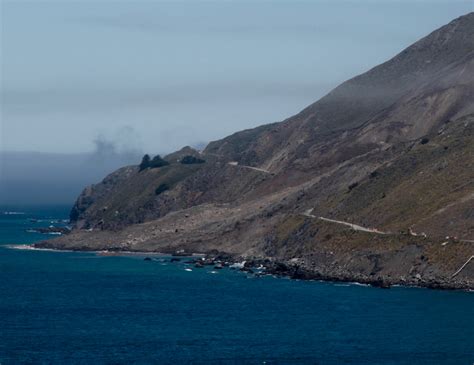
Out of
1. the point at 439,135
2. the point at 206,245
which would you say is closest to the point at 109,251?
the point at 206,245

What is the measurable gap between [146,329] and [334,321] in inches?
662

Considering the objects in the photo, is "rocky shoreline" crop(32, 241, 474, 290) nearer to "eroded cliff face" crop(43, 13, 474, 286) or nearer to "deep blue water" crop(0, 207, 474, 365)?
"eroded cliff face" crop(43, 13, 474, 286)

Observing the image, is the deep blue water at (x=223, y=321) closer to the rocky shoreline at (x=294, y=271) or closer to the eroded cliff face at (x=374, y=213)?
the rocky shoreline at (x=294, y=271)

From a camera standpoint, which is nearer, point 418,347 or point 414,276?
point 418,347

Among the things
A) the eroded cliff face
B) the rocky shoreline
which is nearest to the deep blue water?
the rocky shoreline

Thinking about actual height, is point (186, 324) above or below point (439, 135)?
below

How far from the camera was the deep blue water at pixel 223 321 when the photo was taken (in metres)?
92.1

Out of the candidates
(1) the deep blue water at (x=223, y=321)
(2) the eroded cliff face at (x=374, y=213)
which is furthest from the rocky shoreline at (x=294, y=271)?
(1) the deep blue water at (x=223, y=321)

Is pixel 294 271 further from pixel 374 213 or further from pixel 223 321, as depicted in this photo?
pixel 223 321

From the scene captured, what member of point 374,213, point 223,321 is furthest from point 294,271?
point 223,321

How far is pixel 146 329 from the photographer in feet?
345

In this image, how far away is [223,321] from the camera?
361 feet

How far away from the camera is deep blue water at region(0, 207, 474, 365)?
9212 centimetres

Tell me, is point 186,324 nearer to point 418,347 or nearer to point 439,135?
point 418,347
